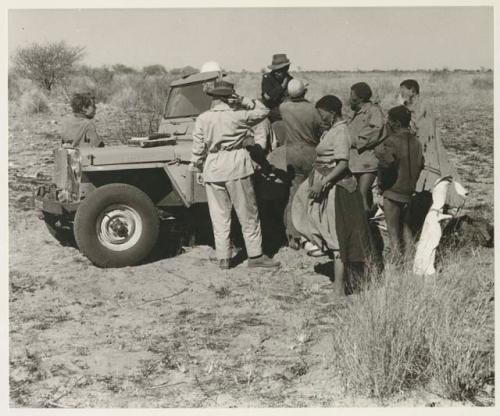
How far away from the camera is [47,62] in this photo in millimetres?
26453

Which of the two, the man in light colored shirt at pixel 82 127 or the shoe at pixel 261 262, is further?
the man in light colored shirt at pixel 82 127

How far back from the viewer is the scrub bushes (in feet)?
15.2

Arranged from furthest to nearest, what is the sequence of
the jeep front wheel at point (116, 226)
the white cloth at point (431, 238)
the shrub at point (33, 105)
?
the shrub at point (33, 105)
the jeep front wheel at point (116, 226)
the white cloth at point (431, 238)

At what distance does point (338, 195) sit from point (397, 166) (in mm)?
813

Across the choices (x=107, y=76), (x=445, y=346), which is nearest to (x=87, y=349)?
(x=445, y=346)

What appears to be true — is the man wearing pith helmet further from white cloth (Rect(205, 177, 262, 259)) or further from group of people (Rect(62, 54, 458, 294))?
white cloth (Rect(205, 177, 262, 259))

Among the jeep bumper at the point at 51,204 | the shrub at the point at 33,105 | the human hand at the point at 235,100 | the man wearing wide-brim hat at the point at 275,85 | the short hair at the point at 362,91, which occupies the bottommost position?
the jeep bumper at the point at 51,204

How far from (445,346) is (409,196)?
7.25 feet

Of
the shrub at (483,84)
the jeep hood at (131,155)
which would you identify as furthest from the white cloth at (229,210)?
the shrub at (483,84)

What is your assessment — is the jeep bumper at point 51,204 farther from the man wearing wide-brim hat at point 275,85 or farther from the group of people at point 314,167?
the man wearing wide-brim hat at point 275,85

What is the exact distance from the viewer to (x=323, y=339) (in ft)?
18.1

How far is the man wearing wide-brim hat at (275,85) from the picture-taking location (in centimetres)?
839

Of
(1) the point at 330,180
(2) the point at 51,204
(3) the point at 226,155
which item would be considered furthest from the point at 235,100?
(2) the point at 51,204

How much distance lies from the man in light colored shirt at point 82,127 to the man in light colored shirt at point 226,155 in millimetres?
1459
